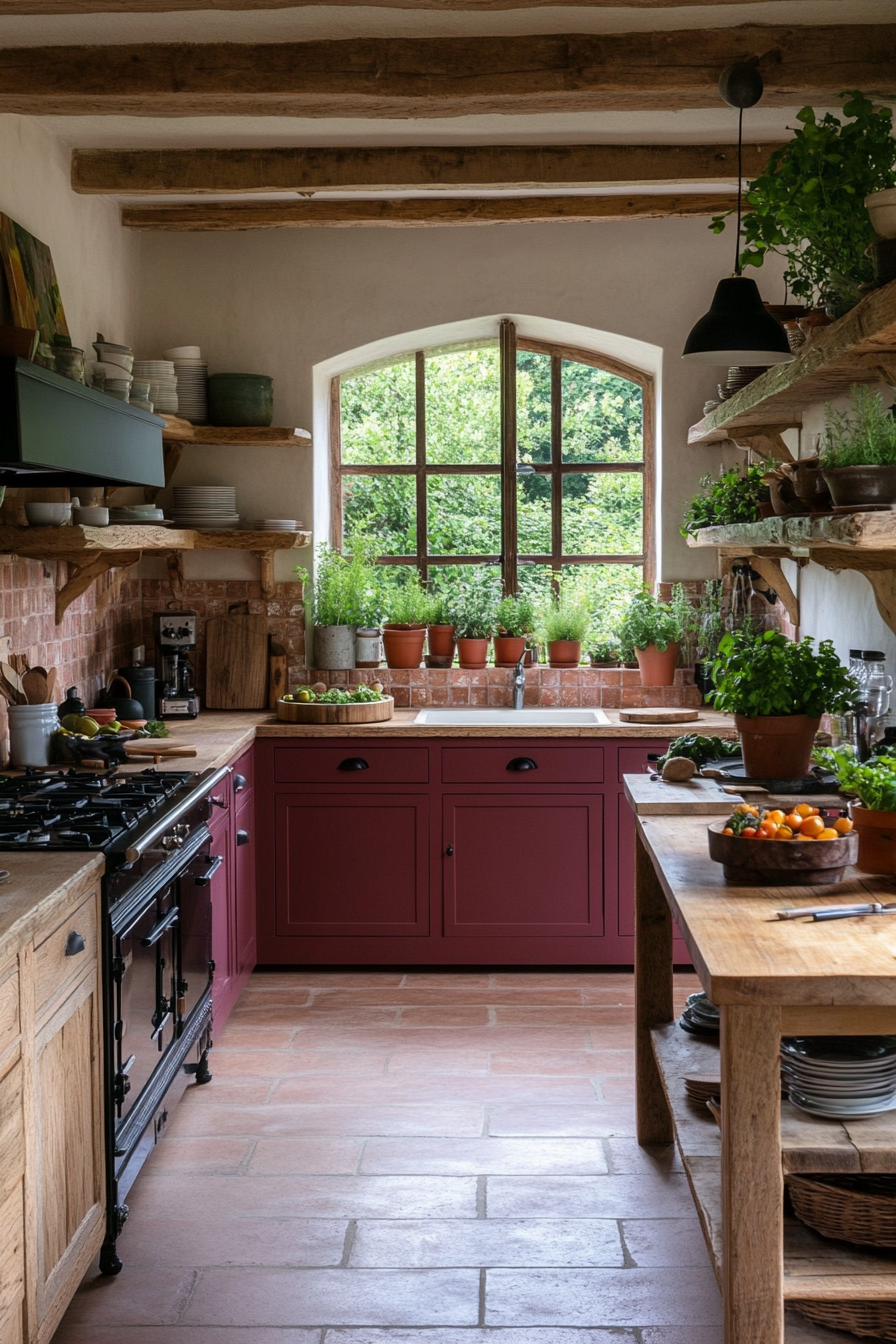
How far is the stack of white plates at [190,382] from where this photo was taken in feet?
19.2

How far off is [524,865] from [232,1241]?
7.65 feet

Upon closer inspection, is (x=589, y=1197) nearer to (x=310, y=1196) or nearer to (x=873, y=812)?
(x=310, y=1196)

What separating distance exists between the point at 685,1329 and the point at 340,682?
3628mm

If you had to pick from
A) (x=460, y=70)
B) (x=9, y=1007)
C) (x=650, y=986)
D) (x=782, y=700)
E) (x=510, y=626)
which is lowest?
(x=650, y=986)

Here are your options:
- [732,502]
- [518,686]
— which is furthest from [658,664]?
[732,502]

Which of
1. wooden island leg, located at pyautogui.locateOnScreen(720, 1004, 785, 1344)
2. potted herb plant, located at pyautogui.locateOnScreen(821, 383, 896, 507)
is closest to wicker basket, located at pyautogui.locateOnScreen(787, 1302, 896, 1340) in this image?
wooden island leg, located at pyautogui.locateOnScreen(720, 1004, 785, 1344)

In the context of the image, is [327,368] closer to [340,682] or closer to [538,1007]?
[340,682]

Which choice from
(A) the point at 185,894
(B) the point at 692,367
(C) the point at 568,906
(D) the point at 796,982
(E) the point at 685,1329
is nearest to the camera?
(D) the point at 796,982

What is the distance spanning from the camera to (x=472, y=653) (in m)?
6.14

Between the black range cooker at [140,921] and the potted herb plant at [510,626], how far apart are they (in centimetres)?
207

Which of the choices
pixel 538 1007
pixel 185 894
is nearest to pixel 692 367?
pixel 538 1007

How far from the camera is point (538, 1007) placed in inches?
198

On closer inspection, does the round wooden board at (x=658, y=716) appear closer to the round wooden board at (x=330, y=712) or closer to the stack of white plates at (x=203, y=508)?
the round wooden board at (x=330, y=712)

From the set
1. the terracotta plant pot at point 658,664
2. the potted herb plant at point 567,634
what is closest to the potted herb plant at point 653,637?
the terracotta plant pot at point 658,664
